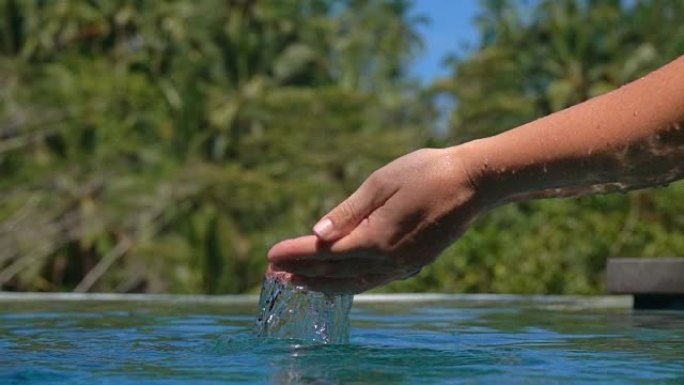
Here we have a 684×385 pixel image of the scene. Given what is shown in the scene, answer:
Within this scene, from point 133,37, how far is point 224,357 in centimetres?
2605

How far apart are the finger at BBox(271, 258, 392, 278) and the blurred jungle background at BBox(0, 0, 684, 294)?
18.2 metres

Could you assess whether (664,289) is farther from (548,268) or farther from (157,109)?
(157,109)

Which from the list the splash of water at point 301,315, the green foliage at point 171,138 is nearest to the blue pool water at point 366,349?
the splash of water at point 301,315

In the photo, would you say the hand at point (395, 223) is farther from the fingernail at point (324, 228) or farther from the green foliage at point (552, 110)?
the green foliage at point (552, 110)

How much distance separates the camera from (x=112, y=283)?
939 inches

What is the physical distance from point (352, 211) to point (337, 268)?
189 mm

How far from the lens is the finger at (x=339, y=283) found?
2.73m

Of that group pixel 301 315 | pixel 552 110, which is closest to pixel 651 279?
pixel 301 315

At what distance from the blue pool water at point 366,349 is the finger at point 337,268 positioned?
0.23m

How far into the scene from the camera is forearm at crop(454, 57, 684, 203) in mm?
2205

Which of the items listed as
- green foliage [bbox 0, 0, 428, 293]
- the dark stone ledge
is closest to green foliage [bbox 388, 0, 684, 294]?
green foliage [bbox 0, 0, 428, 293]

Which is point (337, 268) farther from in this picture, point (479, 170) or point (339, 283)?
point (479, 170)

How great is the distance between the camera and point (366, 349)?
3.55 m

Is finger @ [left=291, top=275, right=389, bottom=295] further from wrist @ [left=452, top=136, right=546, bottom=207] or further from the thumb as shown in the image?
wrist @ [left=452, top=136, right=546, bottom=207]
